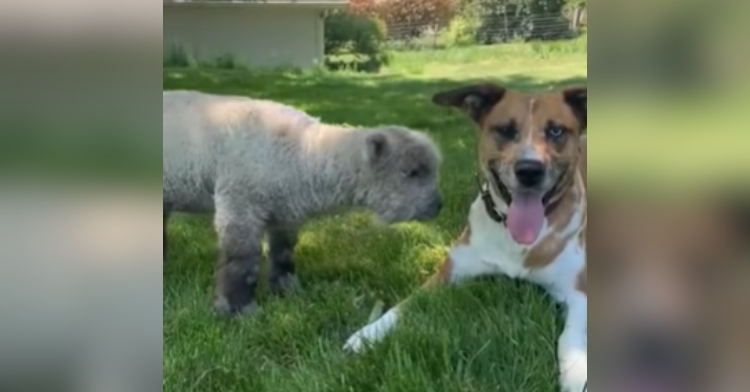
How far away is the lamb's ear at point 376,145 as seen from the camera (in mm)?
1451

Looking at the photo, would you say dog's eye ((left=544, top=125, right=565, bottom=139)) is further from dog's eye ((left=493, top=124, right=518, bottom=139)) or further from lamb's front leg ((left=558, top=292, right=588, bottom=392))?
lamb's front leg ((left=558, top=292, right=588, bottom=392))

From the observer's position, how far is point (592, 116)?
1.36 meters

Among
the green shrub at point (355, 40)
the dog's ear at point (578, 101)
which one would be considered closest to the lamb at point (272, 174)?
the green shrub at point (355, 40)

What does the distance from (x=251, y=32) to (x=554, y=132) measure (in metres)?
0.48

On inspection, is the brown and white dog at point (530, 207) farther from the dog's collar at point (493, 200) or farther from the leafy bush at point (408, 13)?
the leafy bush at point (408, 13)

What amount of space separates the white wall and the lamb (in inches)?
2.9

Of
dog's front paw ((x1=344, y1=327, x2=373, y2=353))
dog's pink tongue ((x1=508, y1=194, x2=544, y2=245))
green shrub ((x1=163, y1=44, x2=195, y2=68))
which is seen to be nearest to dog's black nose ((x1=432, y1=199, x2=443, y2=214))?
dog's pink tongue ((x1=508, y1=194, x2=544, y2=245))

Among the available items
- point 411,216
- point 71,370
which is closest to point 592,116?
point 411,216

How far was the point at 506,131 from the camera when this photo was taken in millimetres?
1417

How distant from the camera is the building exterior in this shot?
4.74ft

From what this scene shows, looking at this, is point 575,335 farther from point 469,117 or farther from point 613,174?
point 469,117

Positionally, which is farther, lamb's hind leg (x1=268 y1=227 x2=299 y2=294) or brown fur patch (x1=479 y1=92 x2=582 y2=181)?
lamb's hind leg (x1=268 y1=227 x2=299 y2=294)

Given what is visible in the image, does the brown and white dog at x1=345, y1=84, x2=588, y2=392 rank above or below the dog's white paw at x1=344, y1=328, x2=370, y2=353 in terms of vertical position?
above

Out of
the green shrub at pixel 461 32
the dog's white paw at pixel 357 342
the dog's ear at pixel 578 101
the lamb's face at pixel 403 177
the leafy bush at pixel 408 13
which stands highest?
the leafy bush at pixel 408 13
